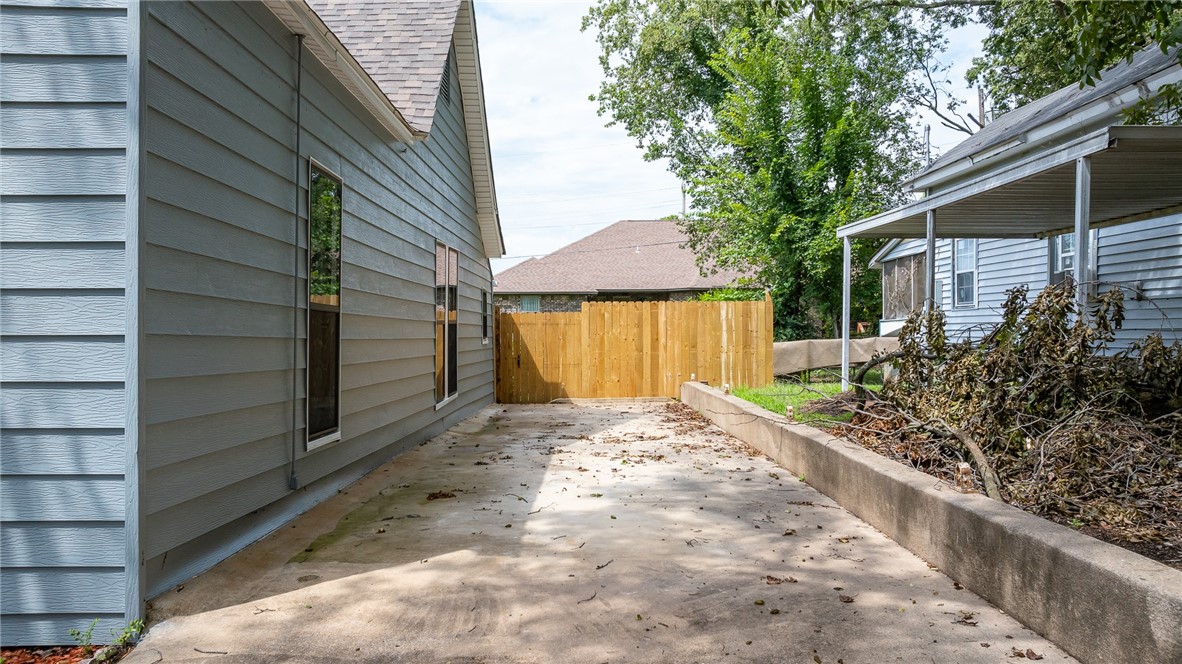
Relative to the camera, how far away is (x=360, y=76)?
19.7 feet

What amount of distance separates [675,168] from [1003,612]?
25280 mm

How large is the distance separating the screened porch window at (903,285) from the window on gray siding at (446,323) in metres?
11.6

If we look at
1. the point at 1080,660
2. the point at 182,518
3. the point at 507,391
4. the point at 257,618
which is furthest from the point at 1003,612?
the point at 507,391

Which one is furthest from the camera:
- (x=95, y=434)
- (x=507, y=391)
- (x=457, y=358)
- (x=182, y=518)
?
(x=507, y=391)

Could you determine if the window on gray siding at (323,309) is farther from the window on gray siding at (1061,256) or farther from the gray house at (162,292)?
the window on gray siding at (1061,256)

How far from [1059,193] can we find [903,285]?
11.9 meters

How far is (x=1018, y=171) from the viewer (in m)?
6.54

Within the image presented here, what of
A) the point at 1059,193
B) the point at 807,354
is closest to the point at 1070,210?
the point at 1059,193

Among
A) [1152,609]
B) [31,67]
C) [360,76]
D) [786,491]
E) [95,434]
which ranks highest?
[360,76]

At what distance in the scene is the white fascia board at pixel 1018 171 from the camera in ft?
18.2

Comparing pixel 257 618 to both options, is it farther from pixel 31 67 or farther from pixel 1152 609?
pixel 1152 609

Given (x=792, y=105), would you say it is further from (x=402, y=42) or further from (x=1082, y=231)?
(x=1082, y=231)

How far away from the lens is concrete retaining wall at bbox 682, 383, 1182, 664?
2594 millimetres

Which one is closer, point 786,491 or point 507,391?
point 786,491
